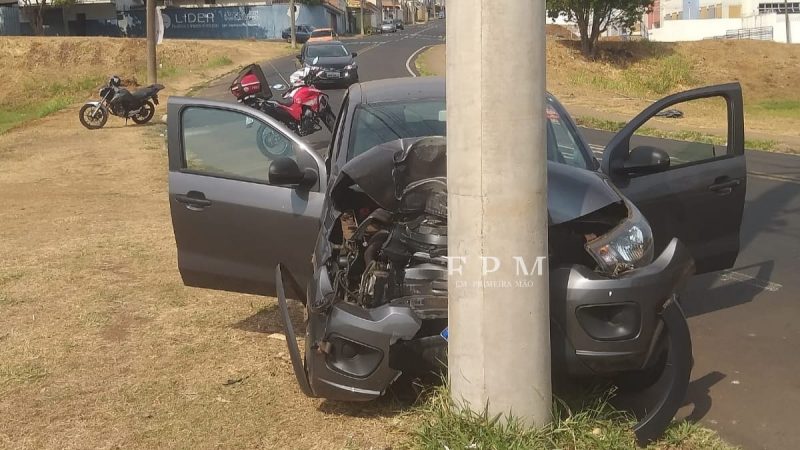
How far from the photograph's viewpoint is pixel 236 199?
16.9 ft

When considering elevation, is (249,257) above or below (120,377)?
above

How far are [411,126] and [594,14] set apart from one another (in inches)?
1698

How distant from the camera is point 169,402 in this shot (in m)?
4.50

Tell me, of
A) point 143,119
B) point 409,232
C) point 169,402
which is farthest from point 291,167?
point 143,119

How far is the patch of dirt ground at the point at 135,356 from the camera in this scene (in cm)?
414

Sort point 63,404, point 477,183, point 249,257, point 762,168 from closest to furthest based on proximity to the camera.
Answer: point 477,183 → point 63,404 → point 249,257 → point 762,168

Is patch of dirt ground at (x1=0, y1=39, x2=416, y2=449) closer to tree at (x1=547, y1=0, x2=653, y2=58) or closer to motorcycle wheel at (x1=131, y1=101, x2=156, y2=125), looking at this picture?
motorcycle wheel at (x1=131, y1=101, x2=156, y2=125)

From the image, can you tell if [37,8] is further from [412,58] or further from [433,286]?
[433,286]

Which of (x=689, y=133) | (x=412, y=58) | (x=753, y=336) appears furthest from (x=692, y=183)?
(x=412, y=58)

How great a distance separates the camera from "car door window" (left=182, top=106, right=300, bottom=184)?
5.32 metres

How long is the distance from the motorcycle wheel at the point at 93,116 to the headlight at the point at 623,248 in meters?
18.1

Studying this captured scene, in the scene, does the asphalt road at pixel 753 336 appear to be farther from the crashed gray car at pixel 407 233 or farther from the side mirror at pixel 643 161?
the side mirror at pixel 643 161

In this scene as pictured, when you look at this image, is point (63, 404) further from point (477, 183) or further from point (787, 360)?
point (787, 360)

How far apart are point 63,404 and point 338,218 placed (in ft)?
5.68
